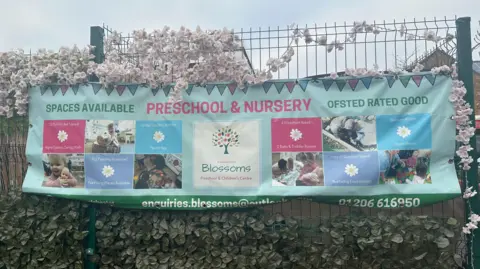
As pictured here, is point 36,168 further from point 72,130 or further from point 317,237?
point 317,237

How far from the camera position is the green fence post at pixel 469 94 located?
396 centimetres

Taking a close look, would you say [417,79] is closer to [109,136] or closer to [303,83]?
[303,83]

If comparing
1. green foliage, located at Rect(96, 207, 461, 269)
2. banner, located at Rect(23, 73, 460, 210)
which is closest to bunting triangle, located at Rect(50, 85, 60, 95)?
banner, located at Rect(23, 73, 460, 210)

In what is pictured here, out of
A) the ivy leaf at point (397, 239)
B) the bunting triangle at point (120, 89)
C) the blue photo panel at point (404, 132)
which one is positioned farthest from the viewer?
the bunting triangle at point (120, 89)

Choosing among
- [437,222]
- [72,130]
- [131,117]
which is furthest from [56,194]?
[437,222]

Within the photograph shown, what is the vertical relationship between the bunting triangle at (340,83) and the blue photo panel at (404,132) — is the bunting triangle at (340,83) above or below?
above

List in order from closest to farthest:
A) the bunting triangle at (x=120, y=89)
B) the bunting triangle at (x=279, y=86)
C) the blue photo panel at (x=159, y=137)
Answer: the bunting triangle at (x=279, y=86), the blue photo panel at (x=159, y=137), the bunting triangle at (x=120, y=89)

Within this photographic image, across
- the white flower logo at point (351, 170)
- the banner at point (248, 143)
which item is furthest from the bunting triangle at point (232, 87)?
the white flower logo at point (351, 170)

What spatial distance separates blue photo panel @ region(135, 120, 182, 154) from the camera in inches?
167

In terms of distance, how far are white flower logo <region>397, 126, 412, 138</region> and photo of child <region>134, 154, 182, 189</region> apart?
213 cm

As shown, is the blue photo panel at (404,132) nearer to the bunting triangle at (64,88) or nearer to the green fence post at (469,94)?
the green fence post at (469,94)

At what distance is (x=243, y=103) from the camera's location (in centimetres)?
418

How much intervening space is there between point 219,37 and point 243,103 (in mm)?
705

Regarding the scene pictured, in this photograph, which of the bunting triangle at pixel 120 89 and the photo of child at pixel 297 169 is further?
the bunting triangle at pixel 120 89
